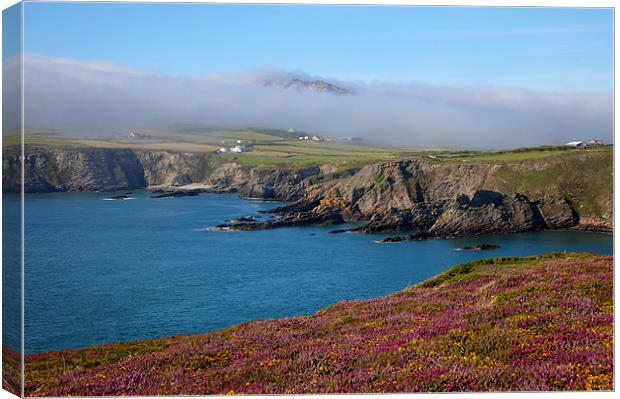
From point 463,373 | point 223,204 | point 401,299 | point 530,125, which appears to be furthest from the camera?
point 223,204

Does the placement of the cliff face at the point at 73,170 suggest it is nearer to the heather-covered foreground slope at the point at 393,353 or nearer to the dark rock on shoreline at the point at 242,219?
the dark rock on shoreline at the point at 242,219

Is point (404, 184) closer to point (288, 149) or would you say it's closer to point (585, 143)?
point (288, 149)

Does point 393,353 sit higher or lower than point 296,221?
lower

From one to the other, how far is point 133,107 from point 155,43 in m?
2.90

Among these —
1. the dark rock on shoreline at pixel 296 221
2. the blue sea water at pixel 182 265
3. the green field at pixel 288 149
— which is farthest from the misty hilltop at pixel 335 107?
the dark rock on shoreline at pixel 296 221

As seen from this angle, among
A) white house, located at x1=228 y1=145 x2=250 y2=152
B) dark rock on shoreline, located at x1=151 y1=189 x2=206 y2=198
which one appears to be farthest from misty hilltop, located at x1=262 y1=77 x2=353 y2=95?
dark rock on shoreline, located at x1=151 y1=189 x2=206 y2=198

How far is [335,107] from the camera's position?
2086cm

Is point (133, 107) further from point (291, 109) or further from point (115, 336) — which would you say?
point (115, 336)

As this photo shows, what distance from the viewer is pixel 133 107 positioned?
67.7ft

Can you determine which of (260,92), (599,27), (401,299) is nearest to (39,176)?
(260,92)

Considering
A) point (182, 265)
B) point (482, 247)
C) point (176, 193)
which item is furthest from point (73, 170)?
point (482, 247)

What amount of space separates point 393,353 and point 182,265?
10194 millimetres

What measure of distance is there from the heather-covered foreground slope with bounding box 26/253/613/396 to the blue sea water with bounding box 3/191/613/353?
2494 millimetres

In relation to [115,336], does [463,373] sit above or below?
above
